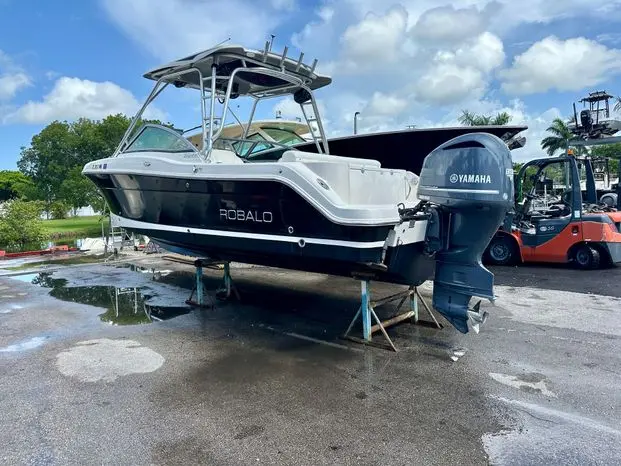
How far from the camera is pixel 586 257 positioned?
312 inches

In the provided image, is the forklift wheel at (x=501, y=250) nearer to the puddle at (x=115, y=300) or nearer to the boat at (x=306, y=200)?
the boat at (x=306, y=200)

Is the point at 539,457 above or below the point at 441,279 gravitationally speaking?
below

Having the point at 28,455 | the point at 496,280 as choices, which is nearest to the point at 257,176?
the point at 28,455

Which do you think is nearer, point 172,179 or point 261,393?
point 261,393

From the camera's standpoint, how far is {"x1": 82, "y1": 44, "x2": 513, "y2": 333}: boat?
3.50 m

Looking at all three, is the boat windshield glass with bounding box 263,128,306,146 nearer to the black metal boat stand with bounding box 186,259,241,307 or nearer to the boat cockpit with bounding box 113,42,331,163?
the boat cockpit with bounding box 113,42,331,163

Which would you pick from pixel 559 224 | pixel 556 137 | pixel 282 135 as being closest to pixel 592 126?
pixel 559 224

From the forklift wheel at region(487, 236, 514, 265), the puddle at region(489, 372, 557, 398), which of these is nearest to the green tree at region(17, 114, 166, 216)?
the forklift wheel at region(487, 236, 514, 265)

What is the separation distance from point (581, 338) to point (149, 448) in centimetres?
384

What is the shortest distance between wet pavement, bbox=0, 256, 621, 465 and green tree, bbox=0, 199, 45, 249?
9598 millimetres

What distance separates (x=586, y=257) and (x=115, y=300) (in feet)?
25.6

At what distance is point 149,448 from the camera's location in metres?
2.41

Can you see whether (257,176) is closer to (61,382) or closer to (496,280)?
(61,382)

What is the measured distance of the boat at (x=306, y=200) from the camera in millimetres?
3498
